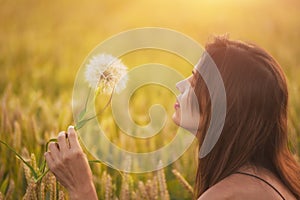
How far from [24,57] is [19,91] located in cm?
85

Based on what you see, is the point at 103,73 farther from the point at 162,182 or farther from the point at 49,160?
the point at 162,182

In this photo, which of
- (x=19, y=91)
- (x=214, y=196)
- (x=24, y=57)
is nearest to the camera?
(x=214, y=196)

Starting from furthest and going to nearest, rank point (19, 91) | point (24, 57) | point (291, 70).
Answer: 1. point (24, 57)
2. point (291, 70)
3. point (19, 91)

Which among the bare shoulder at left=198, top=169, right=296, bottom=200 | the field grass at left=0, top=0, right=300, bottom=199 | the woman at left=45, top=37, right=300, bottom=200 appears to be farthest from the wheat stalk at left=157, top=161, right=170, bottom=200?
the bare shoulder at left=198, top=169, right=296, bottom=200

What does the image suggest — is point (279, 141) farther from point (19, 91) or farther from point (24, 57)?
point (24, 57)

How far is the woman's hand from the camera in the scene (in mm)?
1681

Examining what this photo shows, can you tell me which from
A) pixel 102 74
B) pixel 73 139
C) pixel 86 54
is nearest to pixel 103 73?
pixel 102 74

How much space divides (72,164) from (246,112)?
0.47 m

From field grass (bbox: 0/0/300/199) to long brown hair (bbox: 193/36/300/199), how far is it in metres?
0.28

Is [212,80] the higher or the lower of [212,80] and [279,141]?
the higher

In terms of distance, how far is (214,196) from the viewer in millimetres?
1650

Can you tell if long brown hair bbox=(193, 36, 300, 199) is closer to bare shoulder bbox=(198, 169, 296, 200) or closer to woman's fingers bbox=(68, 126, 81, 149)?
bare shoulder bbox=(198, 169, 296, 200)

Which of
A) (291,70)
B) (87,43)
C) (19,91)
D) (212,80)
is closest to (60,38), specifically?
(87,43)

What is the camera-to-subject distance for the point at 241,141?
177 cm
